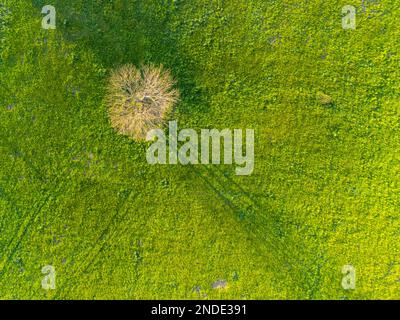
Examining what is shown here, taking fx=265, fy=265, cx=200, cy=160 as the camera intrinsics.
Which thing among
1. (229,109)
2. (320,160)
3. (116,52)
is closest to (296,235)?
(320,160)

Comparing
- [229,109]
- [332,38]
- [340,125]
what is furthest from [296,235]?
[332,38]

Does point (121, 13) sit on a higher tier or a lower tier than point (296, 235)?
higher

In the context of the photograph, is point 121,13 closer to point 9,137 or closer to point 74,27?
point 74,27

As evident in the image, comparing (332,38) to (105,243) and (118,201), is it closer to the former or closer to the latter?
(118,201)
